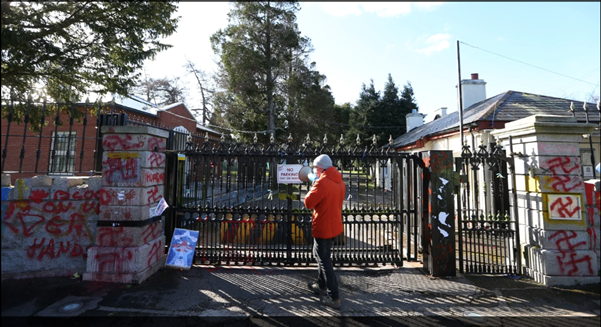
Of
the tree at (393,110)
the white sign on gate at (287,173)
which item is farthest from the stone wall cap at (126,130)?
the tree at (393,110)

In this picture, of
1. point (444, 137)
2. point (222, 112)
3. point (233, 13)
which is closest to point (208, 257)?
point (444, 137)

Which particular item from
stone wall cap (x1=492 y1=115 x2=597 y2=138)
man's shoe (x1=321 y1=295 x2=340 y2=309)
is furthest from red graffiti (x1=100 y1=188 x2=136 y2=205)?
stone wall cap (x1=492 y1=115 x2=597 y2=138)

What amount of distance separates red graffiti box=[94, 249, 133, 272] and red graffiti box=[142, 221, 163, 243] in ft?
1.17

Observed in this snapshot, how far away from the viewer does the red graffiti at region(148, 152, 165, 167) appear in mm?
4742

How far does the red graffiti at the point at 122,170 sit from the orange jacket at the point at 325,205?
2974 millimetres

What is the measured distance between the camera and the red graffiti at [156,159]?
4742 mm

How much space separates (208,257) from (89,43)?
590cm

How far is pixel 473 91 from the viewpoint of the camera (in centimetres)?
1562

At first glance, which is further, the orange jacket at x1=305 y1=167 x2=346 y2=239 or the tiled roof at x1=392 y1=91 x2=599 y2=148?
the tiled roof at x1=392 y1=91 x2=599 y2=148

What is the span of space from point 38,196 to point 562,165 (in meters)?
8.66

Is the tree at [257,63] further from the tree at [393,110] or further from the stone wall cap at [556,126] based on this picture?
the stone wall cap at [556,126]

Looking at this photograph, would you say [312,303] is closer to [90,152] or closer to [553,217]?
[553,217]

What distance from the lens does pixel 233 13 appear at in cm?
2020

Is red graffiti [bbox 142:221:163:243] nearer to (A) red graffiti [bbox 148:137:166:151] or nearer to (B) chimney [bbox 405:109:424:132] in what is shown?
(A) red graffiti [bbox 148:137:166:151]
